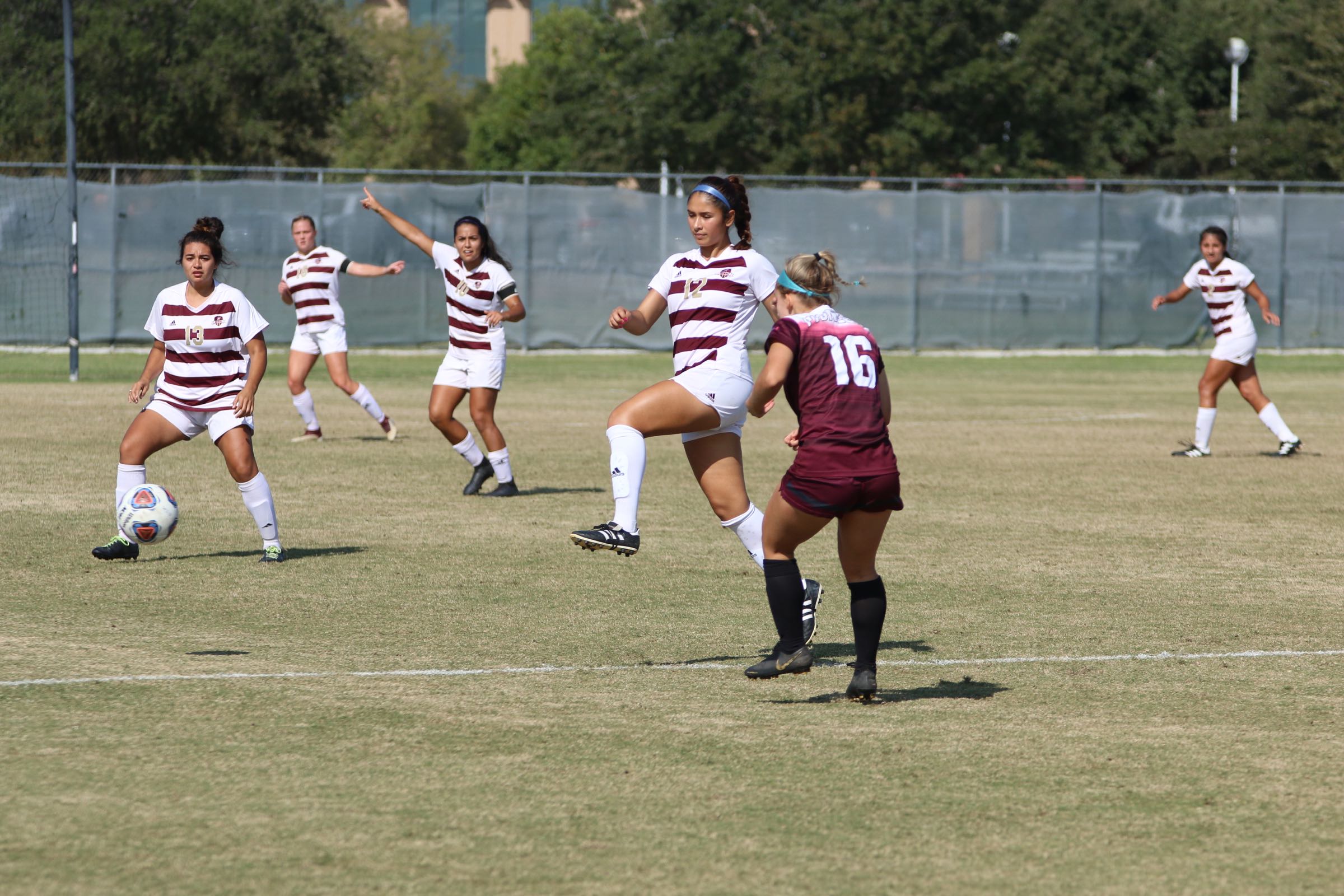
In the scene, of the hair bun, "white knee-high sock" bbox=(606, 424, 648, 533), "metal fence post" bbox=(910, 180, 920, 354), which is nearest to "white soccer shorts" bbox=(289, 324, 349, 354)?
the hair bun

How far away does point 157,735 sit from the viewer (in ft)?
18.9

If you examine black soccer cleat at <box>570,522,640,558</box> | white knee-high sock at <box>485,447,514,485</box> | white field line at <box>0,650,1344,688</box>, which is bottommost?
white field line at <box>0,650,1344,688</box>

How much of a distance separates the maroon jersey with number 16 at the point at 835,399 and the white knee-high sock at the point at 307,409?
Answer: 1047 cm

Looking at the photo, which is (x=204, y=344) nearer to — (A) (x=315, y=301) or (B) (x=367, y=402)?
(B) (x=367, y=402)

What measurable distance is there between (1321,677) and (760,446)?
31.7 feet

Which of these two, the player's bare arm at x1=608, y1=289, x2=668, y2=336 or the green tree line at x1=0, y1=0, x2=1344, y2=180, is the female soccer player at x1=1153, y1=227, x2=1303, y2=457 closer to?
the player's bare arm at x1=608, y1=289, x2=668, y2=336

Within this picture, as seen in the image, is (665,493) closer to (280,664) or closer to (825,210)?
(280,664)

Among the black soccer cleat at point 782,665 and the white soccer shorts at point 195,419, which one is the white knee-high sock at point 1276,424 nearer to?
the white soccer shorts at point 195,419

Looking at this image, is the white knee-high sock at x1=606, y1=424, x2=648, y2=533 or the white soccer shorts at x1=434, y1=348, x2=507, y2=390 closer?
the white knee-high sock at x1=606, y1=424, x2=648, y2=533

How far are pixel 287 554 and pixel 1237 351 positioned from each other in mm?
9868

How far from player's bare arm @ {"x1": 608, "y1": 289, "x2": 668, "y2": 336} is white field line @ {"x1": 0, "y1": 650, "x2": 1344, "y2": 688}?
57.9 inches

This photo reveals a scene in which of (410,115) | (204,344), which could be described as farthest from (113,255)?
(410,115)

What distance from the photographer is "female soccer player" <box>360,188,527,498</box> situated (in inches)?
508

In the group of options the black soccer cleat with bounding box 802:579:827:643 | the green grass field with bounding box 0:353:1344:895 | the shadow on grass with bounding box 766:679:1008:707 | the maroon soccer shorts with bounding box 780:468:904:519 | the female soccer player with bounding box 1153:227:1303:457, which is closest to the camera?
the green grass field with bounding box 0:353:1344:895
